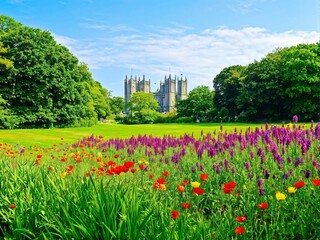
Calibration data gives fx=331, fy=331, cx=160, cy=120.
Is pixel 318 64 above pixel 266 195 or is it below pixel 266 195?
above

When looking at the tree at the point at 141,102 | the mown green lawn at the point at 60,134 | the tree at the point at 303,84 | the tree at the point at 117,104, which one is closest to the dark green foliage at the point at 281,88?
the tree at the point at 303,84

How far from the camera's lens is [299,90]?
4169 centimetres

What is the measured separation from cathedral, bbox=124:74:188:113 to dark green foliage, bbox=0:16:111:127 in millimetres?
141866

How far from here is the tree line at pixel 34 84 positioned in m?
34.6

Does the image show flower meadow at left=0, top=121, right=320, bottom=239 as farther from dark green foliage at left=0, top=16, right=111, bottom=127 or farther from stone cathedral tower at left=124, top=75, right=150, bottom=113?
stone cathedral tower at left=124, top=75, right=150, bottom=113

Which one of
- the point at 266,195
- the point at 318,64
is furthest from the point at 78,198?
the point at 318,64

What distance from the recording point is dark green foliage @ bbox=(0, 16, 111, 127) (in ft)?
115

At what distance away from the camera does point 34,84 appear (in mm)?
35625

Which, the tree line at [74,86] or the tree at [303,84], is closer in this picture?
the tree line at [74,86]

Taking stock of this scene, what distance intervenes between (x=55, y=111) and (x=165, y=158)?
32.4 meters

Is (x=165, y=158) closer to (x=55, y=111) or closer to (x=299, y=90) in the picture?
(x=55, y=111)

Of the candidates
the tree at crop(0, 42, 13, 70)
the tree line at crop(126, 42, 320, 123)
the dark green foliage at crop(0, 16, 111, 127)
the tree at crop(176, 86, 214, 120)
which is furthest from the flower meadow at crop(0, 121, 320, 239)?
the tree at crop(176, 86, 214, 120)

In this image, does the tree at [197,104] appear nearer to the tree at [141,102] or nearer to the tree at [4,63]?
the tree at [141,102]

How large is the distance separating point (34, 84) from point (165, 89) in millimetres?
150251
